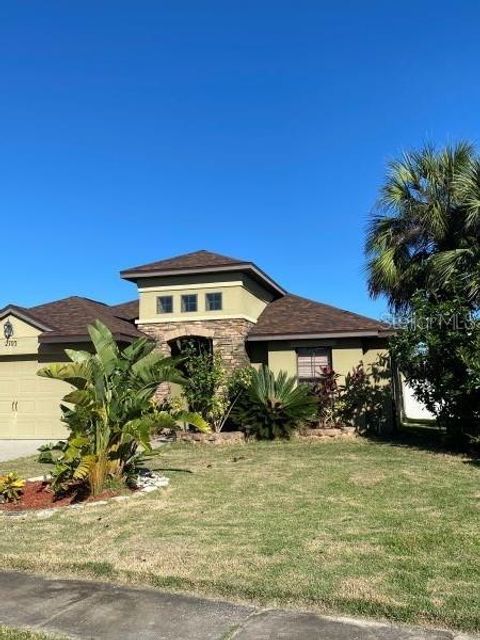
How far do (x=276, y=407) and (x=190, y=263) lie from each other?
5828 mm

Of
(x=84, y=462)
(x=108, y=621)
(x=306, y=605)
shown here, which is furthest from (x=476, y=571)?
(x=84, y=462)

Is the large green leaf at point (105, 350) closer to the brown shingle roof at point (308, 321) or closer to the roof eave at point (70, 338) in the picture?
the roof eave at point (70, 338)

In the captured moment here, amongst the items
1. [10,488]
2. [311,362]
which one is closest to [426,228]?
[311,362]

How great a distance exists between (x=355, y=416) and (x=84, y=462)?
33.0ft

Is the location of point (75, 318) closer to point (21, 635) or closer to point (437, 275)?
point (437, 275)

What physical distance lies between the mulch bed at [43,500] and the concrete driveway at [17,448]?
511 cm

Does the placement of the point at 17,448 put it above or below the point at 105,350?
below

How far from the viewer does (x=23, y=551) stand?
6.37m

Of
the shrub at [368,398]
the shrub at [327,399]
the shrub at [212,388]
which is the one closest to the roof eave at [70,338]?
the shrub at [212,388]

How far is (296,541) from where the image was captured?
6.45 metres

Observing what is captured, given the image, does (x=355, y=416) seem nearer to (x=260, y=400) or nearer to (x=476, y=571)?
(x=260, y=400)

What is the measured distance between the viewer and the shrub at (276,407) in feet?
52.4

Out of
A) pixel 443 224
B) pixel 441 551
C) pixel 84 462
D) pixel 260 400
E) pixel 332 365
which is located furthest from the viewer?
pixel 332 365

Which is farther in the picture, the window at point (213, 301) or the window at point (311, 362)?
the window at point (213, 301)
